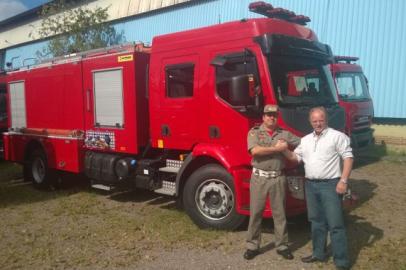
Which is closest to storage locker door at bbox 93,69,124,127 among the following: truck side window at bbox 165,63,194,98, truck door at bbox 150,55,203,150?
truck door at bbox 150,55,203,150

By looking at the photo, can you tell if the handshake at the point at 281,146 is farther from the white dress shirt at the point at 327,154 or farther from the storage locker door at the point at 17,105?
the storage locker door at the point at 17,105

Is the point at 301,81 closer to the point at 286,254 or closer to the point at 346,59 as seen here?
the point at 286,254

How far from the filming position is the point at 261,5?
630 centimetres

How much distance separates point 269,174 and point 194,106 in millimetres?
1777

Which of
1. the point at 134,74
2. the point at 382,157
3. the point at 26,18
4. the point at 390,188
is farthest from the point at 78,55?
the point at 26,18

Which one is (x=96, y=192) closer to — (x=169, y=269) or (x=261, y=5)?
(x=169, y=269)

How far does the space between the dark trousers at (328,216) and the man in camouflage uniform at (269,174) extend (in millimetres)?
342

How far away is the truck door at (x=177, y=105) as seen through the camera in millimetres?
6262

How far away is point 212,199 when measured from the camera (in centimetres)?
607

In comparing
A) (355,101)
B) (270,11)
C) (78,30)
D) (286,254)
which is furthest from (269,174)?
(78,30)

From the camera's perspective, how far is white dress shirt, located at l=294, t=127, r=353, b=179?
4559 millimetres

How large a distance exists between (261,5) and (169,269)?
3920mm

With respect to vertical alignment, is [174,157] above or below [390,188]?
above

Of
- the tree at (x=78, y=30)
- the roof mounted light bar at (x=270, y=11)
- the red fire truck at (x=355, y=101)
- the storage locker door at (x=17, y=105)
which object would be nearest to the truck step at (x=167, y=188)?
the roof mounted light bar at (x=270, y=11)
